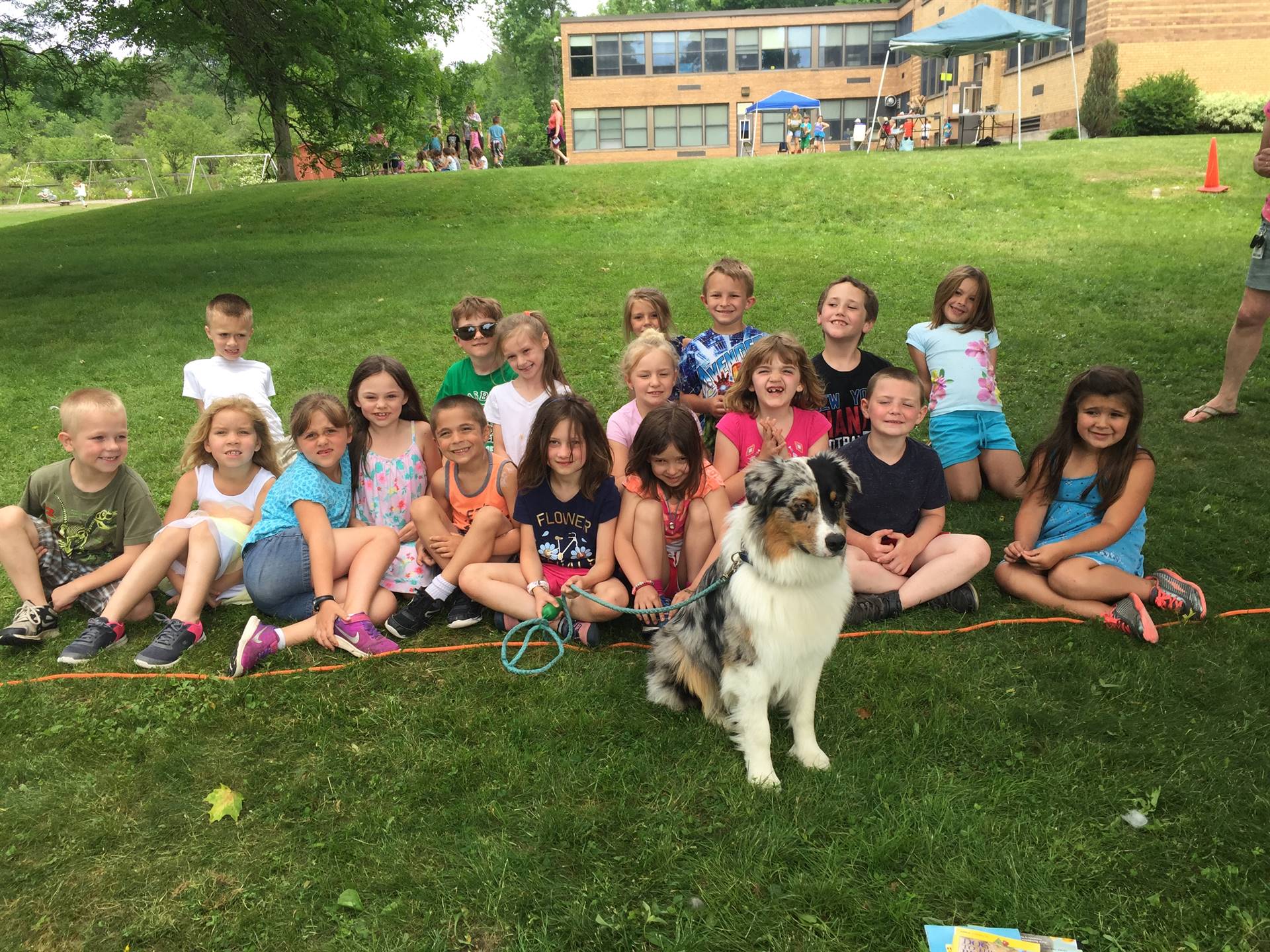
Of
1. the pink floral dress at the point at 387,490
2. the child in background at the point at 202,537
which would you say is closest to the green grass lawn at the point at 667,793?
the child in background at the point at 202,537

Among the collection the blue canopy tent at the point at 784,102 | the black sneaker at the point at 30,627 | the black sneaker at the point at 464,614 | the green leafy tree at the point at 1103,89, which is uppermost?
the blue canopy tent at the point at 784,102

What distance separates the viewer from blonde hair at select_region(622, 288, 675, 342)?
590 centimetres

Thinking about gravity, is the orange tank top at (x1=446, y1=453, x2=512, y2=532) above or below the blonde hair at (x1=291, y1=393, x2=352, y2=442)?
below

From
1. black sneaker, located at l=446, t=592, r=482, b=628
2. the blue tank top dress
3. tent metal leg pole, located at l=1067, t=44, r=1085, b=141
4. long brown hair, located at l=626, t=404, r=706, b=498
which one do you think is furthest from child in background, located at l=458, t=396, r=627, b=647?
tent metal leg pole, located at l=1067, t=44, r=1085, b=141

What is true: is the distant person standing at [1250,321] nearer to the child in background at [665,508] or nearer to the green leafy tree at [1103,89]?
the child in background at [665,508]

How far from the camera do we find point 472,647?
4.34m

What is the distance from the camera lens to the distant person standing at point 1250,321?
6.70 metres

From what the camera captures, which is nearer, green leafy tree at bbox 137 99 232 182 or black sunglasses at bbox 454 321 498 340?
black sunglasses at bbox 454 321 498 340

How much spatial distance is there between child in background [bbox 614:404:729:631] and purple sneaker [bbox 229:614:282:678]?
1.87 m

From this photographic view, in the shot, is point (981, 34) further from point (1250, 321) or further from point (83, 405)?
point (83, 405)

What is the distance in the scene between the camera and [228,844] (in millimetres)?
3018

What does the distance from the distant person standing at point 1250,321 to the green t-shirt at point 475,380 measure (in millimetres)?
5990

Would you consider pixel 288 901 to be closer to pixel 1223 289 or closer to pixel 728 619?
pixel 728 619

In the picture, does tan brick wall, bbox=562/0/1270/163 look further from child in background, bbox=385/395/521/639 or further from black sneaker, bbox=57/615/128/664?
black sneaker, bbox=57/615/128/664
